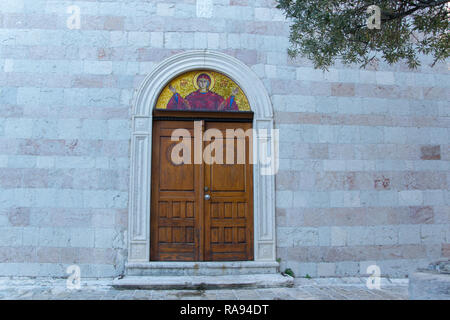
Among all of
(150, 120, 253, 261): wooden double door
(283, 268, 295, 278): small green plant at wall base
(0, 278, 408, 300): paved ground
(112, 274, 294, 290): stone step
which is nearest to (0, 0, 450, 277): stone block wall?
(283, 268, 295, 278): small green plant at wall base

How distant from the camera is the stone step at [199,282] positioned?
4.96m

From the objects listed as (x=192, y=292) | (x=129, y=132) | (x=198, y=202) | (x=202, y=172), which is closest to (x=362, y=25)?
(x=202, y=172)

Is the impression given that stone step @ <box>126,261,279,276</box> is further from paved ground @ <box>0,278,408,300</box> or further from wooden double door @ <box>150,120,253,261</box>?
paved ground @ <box>0,278,408,300</box>

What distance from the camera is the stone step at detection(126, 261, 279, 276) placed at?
522 cm

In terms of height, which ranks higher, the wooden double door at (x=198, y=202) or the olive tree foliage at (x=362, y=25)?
the olive tree foliage at (x=362, y=25)

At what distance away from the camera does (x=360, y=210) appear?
5.72 meters

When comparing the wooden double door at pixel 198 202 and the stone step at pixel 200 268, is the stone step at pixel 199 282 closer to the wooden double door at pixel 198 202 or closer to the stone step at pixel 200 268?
the stone step at pixel 200 268

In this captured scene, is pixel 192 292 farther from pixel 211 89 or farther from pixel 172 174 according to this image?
pixel 211 89

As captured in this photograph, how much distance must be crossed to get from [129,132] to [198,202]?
150cm

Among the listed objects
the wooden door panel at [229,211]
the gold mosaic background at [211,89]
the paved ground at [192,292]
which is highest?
the gold mosaic background at [211,89]

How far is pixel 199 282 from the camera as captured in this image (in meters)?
5.00

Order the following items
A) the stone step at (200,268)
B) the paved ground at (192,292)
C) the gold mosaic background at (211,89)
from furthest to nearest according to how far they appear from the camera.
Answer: the gold mosaic background at (211,89) < the stone step at (200,268) < the paved ground at (192,292)

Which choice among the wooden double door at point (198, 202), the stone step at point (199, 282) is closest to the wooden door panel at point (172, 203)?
the wooden double door at point (198, 202)

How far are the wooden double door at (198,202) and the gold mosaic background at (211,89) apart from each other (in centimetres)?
45
